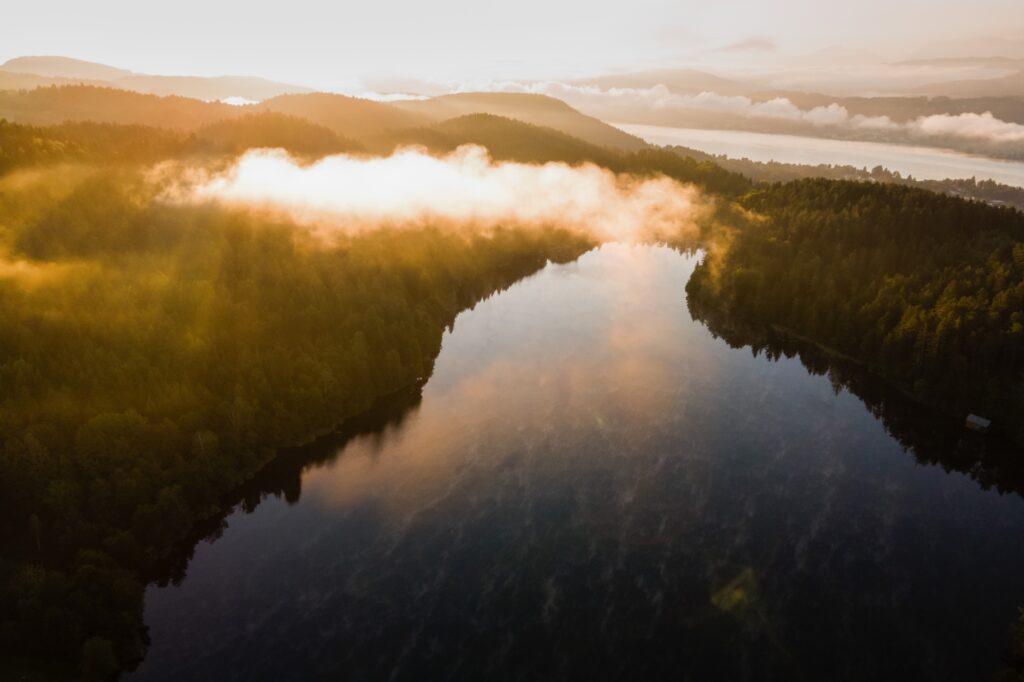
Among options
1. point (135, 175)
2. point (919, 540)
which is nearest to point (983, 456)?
point (919, 540)

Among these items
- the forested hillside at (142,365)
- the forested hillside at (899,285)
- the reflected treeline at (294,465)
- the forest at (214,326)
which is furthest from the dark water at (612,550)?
the forested hillside at (899,285)

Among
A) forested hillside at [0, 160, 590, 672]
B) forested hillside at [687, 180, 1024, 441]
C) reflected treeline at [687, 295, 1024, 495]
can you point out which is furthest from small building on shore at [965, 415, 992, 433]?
forested hillside at [0, 160, 590, 672]

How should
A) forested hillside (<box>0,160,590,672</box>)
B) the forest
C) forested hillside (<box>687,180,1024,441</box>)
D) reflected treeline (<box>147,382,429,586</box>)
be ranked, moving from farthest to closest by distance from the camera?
forested hillside (<box>687,180,1024,441</box>), reflected treeline (<box>147,382,429,586</box>), the forest, forested hillside (<box>0,160,590,672</box>)

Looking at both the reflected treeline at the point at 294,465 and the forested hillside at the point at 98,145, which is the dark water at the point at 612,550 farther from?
the forested hillside at the point at 98,145

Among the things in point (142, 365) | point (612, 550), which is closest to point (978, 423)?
point (612, 550)

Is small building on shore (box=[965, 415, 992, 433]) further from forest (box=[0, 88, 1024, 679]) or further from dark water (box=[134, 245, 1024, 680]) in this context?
dark water (box=[134, 245, 1024, 680])

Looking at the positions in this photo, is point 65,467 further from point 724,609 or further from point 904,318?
point 904,318

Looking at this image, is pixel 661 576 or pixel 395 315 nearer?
pixel 661 576
